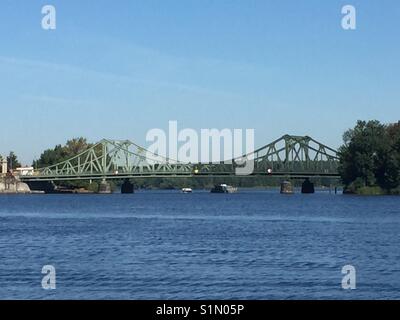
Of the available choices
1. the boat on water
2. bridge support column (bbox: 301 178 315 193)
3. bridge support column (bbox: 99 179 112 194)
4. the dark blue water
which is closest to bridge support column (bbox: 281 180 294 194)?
bridge support column (bbox: 301 178 315 193)

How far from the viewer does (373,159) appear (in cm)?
10900

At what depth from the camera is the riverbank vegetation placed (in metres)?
108

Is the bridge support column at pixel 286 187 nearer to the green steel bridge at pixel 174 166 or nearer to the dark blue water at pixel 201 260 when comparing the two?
the green steel bridge at pixel 174 166

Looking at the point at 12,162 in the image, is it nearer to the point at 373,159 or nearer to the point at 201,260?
the point at 373,159

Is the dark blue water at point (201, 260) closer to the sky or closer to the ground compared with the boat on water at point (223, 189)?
closer to the ground

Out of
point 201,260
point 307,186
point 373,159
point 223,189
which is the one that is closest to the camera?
point 201,260

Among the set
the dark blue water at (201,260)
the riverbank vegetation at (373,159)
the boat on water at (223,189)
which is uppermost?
the riverbank vegetation at (373,159)

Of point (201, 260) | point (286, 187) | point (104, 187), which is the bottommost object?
point (201, 260)

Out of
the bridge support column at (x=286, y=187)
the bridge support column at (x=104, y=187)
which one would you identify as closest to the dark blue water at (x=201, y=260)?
the bridge support column at (x=286, y=187)

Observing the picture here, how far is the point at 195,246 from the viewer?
36719 mm

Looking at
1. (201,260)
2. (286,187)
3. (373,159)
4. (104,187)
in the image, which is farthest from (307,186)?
(201,260)

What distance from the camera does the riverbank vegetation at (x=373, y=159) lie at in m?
108
